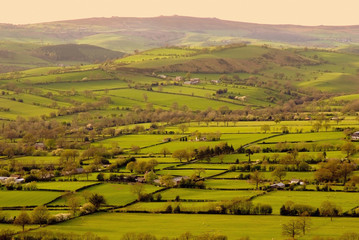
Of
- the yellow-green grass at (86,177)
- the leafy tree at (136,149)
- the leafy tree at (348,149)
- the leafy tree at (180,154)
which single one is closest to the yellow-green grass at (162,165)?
the leafy tree at (180,154)

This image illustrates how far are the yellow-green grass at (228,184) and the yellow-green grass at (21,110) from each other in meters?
79.2

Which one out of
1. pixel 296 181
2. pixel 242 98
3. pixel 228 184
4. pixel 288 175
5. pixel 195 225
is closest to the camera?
pixel 195 225

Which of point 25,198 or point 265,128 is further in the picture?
point 265,128

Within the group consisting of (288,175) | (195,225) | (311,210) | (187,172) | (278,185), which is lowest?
(187,172)

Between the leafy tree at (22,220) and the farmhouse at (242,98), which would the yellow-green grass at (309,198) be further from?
the farmhouse at (242,98)

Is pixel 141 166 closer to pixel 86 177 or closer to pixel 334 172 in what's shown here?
pixel 86 177

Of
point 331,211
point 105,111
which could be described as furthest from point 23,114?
point 331,211

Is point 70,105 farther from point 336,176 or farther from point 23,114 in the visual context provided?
point 336,176

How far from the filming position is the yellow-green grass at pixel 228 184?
83.9 metres

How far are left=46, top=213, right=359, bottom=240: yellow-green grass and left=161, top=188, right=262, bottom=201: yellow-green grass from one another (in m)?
7.39

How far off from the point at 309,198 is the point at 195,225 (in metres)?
16.9

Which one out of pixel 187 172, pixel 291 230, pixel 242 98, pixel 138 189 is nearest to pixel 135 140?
pixel 187 172

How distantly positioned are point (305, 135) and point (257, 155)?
65.9ft

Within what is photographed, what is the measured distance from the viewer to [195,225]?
216 feet
